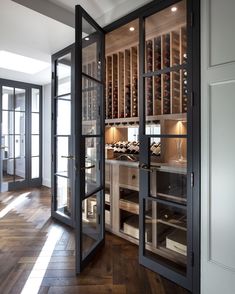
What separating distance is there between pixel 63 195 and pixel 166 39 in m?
2.57

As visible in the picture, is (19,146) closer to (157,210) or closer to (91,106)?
(91,106)

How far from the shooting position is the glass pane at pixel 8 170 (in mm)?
4992

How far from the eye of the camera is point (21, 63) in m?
4.17

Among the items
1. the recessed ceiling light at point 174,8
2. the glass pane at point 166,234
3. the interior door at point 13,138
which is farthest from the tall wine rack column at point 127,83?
the interior door at point 13,138

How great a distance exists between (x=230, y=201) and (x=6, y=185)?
4817 millimetres

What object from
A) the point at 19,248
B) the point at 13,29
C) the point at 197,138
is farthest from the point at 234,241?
the point at 13,29

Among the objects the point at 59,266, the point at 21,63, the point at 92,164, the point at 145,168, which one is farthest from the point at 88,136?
the point at 21,63

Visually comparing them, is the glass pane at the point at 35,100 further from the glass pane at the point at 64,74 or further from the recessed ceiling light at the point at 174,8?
the recessed ceiling light at the point at 174,8

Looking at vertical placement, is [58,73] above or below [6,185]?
above

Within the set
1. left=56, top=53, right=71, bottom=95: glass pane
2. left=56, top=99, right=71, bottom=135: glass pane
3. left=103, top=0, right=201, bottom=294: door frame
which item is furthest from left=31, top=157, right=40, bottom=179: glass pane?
left=103, top=0, right=201, bottom=294: door frame

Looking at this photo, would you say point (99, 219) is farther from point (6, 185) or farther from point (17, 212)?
point (6, 185)

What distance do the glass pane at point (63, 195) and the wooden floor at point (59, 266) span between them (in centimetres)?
24

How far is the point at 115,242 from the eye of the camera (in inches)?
104

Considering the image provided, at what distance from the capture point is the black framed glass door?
6.37 ft
